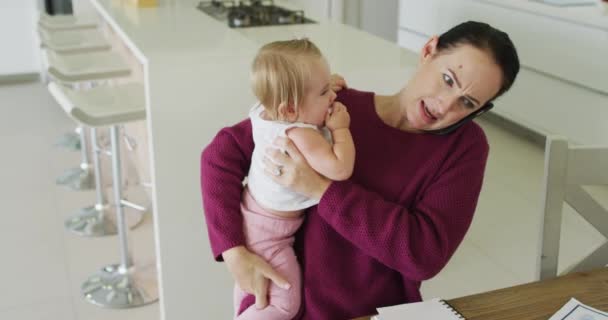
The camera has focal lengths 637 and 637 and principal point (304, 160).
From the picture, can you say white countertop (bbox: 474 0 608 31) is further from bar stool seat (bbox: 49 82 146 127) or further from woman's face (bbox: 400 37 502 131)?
woman's face (bbox: 400 37 502 131)

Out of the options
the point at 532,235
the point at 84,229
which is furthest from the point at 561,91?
the point at 84,229

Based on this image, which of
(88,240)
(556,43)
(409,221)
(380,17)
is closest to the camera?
(409,221)

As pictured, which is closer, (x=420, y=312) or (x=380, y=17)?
(x=420, y=312)

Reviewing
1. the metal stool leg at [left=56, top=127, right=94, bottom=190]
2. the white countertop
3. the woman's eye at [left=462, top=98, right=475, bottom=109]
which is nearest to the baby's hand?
the woman's eye at [left=462, top=98, right=475, bottom=109]

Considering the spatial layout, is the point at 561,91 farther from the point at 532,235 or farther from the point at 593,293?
the point at 593,293

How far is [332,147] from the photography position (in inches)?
45.8

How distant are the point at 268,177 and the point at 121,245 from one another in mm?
1580

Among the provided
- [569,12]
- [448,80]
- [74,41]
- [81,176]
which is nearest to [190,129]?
[448,80]

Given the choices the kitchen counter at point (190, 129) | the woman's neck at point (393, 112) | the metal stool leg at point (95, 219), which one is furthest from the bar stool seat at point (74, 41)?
the woman's neck at point (393, 112)

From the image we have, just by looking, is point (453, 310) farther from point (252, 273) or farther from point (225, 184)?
point (225, 184)

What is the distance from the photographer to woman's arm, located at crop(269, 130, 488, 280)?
1103 millimetres

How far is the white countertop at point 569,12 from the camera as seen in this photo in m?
3.23

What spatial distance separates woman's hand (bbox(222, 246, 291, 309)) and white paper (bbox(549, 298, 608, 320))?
490 millimetres

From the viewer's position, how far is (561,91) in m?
3.57
